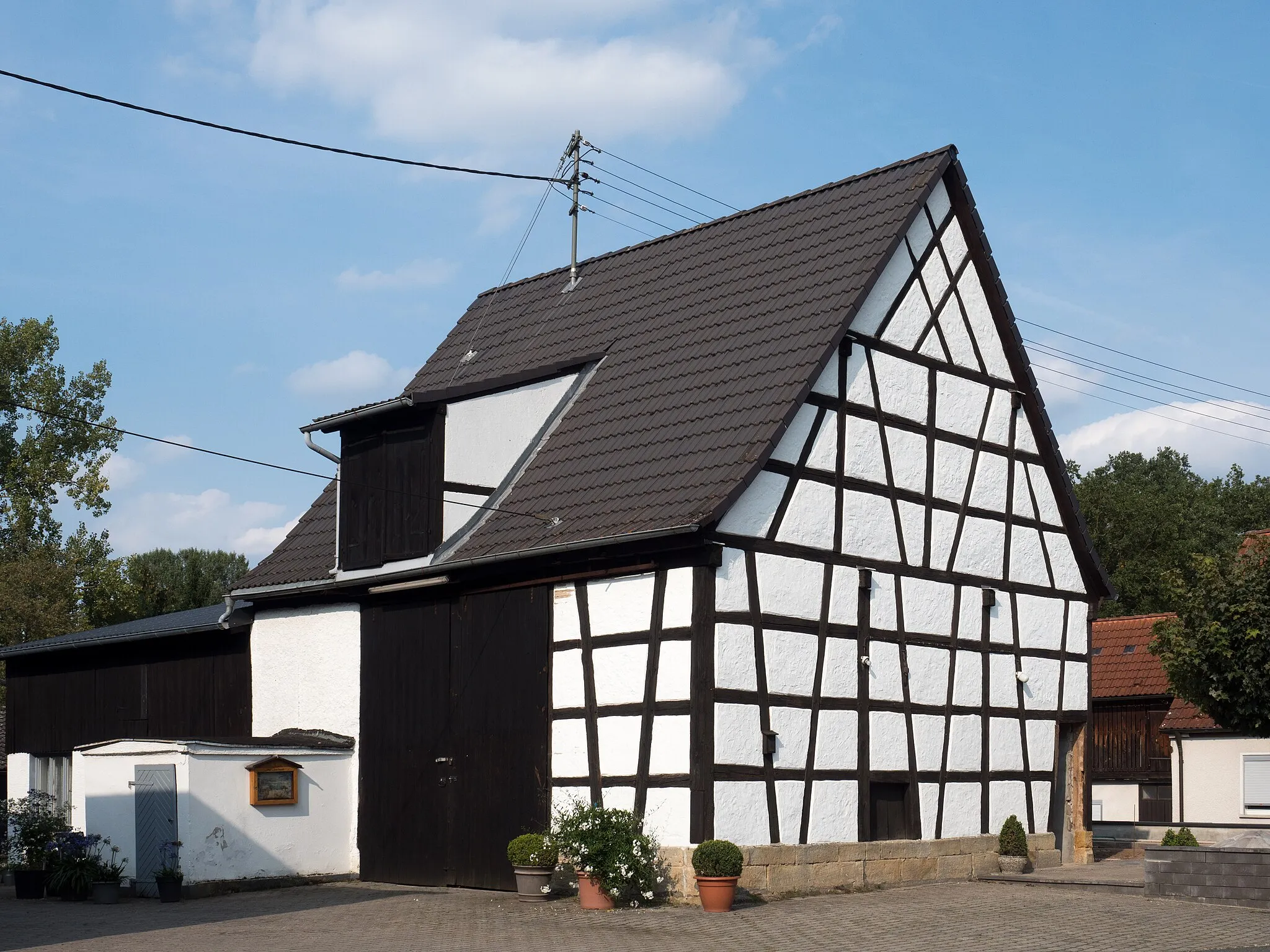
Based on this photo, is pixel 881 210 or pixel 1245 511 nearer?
pixel 881 210

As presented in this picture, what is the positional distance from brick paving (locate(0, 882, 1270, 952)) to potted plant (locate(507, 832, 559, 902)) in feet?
0.70

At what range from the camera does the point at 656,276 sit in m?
22.0

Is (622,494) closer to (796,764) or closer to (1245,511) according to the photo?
(796,764)

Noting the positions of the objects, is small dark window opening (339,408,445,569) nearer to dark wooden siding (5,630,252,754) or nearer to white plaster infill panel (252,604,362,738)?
white plaster infill panel (252,604,362,738)

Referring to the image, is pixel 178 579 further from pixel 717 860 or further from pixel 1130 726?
pixel 717 860

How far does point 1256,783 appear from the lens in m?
32.6

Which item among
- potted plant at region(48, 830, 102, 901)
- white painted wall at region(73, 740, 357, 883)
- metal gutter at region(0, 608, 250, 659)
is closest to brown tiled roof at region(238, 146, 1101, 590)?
metal gutter at region(0, 608, 250, 659)

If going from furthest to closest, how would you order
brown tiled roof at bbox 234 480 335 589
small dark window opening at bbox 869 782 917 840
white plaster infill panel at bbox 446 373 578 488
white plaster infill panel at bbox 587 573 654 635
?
brown tiled roof at bbox 234 480 335 589
white plaster infill panel at bbox 446 373 578 488
small dark window opening at bbox 869 782 917 840
white plaster infill panel at bbox 587 573 654 635

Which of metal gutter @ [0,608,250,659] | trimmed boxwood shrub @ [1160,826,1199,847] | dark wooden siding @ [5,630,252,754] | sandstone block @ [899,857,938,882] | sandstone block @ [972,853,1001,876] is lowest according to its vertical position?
sandstone block @ [972,853,1001,876]

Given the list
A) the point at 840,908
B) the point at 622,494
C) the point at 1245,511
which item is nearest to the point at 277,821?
the point at 622,494

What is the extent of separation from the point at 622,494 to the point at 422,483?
3.13m

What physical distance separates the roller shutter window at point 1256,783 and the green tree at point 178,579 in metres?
Result: 22.5

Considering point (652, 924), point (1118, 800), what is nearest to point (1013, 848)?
point (652, 924)

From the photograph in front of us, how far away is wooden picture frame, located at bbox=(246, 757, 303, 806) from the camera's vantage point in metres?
18.6
